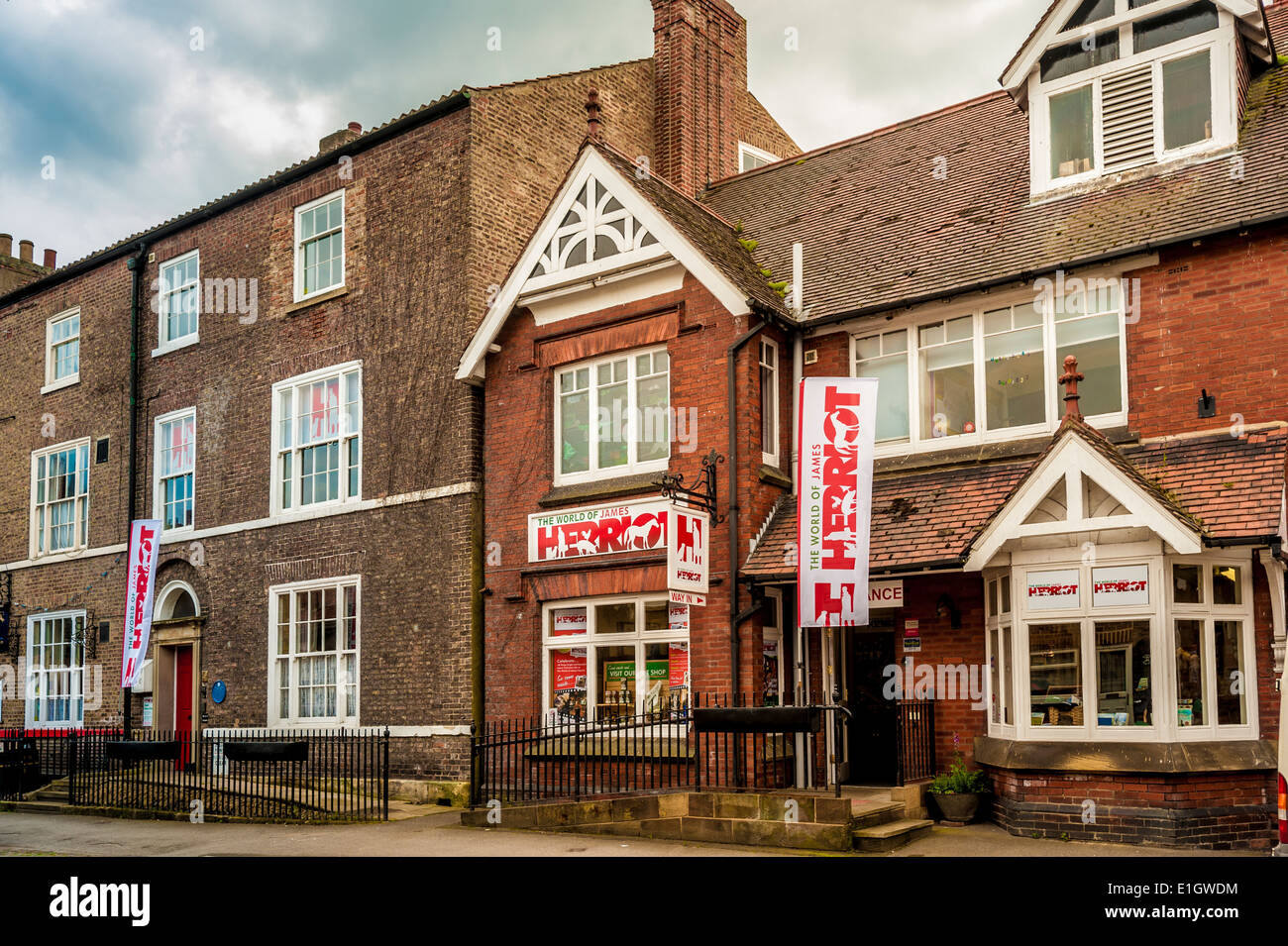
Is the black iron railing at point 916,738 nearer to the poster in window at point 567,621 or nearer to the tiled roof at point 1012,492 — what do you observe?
the tiled roof at point 1012,492

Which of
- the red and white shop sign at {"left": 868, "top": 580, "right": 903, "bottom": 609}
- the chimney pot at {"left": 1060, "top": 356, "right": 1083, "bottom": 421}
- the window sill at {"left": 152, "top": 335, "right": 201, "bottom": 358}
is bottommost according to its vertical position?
the red and white shop sign at {"left": 868, "top": 580, "right": 903, "bottom": 609}

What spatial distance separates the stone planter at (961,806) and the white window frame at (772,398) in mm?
4697

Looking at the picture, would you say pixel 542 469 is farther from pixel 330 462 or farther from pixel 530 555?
pixel 330 462

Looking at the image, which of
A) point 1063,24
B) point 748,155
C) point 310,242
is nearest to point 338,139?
point 310,242

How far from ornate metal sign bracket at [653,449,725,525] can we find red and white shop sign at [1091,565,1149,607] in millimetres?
4428

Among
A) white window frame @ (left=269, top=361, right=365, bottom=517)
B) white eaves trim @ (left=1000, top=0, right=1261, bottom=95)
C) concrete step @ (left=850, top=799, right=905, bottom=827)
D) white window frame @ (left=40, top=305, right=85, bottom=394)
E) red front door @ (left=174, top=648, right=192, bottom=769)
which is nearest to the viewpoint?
concrete step @ (left=850, top=799, right=905, bottom=827)

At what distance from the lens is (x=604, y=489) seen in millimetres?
16156

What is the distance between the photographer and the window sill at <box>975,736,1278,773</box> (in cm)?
1195

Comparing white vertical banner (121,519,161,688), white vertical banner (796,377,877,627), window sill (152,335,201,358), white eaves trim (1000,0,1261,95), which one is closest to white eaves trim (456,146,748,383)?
white vertical banner (796,377,877,627)

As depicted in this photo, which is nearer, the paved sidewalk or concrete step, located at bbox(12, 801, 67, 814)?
the paved sidewalk

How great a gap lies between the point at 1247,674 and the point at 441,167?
42.7ft

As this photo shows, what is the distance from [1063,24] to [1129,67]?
1035mm

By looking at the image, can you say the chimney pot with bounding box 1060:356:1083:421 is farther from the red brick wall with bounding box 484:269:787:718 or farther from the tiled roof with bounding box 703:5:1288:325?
the red brick wall with bounding box 484:269:787:718

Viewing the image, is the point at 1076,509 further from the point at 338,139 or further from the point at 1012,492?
the point at 338,139
